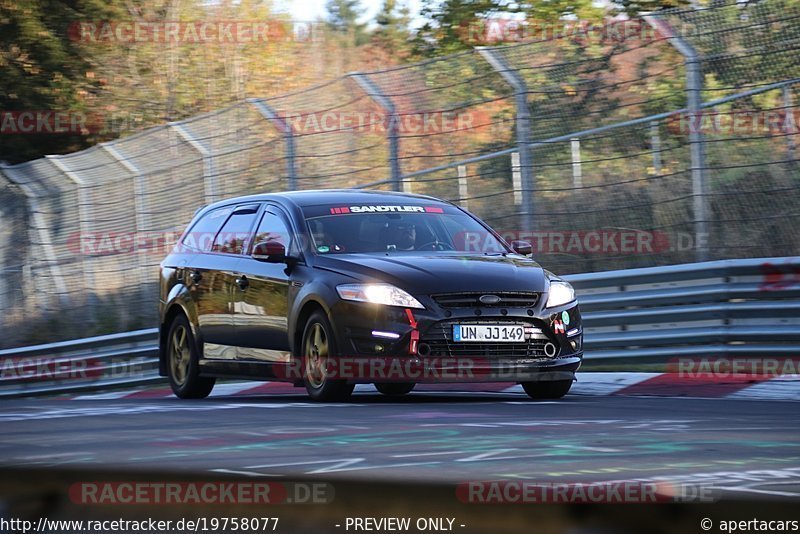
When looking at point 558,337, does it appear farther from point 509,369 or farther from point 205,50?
point 205,50

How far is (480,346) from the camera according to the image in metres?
9.22

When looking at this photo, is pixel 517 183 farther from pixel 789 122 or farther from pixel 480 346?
pixel 480 346

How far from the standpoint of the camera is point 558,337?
31.3 feet

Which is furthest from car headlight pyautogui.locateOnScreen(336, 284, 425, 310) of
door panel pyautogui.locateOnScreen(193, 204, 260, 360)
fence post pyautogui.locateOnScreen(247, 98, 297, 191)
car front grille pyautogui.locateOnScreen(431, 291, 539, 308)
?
fence post pyautogui.locateOnScreen(247, 98, 297, 191)

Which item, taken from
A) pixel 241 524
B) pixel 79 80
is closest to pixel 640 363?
pixel 241 524

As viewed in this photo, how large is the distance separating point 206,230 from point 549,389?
11.4ft

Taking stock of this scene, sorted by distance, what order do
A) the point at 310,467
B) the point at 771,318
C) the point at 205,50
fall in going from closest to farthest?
the point at 310,467, the point at 771,318, the point at 205,50

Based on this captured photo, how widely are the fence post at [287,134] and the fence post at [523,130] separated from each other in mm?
3263

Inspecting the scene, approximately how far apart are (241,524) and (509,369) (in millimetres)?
6166

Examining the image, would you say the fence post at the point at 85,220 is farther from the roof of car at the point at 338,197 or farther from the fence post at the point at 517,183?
the roof of car at the point at 338,197

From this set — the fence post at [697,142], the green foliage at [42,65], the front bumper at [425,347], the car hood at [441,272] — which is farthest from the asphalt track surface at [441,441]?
the green foliage at [42,65]

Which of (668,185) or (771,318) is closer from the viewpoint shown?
(771,318)

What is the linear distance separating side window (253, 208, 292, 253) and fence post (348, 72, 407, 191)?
347cm

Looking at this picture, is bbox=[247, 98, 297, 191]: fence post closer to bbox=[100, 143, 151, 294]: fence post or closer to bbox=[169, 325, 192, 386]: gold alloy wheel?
bbox=[100, 143, 151, 294]: fence post
